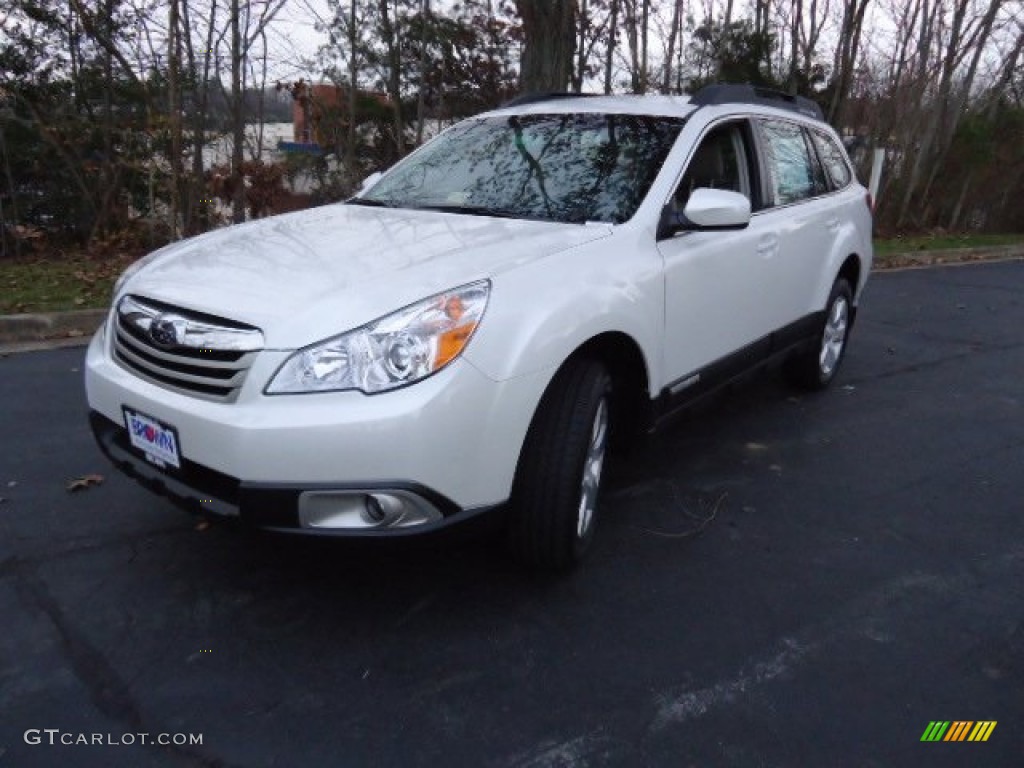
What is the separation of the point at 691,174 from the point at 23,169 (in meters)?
9.44

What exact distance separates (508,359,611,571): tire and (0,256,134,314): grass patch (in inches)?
206

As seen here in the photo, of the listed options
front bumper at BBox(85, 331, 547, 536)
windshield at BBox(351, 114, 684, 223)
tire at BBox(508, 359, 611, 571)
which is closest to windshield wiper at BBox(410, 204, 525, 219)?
windshield at BBox(351, 114, 684, 223)

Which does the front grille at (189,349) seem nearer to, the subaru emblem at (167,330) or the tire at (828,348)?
the subaru emblem at (167,330)

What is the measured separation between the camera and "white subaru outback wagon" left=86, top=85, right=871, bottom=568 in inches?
90.2

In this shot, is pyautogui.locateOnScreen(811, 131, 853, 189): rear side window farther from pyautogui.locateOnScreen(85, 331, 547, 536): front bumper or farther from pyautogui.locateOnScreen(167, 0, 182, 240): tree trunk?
pyautogui.locateOnScreen(167, 0, 182, 240): tree trunk

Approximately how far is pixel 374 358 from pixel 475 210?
129 centimetres

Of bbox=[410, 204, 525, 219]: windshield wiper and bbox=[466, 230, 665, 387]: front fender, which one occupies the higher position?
bbox=[410, 204, 525, 219]: windshield wiper

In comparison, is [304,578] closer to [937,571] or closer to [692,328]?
[692,328]

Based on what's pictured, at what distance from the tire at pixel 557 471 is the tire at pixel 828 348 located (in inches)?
98.5

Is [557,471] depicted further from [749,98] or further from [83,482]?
[749,98]

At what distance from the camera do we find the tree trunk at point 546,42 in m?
9.77

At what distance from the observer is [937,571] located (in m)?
3.12

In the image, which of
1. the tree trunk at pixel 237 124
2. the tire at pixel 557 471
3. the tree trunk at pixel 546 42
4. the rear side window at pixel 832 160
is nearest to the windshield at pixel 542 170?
the tire at pixel 557 471

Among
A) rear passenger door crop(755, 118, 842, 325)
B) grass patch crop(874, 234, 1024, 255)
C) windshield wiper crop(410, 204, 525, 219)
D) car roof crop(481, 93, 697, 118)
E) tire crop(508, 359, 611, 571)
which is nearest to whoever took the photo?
tire crop(508, 359, 611, 571)
